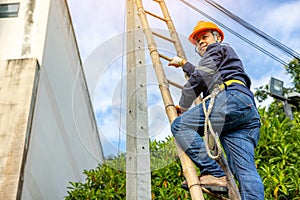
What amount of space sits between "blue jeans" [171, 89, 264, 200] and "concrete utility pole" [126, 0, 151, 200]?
273 millimetres

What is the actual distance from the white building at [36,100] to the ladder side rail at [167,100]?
3.45ft

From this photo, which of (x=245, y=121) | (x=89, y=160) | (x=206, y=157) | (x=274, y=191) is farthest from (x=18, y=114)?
(x=89, y=160)

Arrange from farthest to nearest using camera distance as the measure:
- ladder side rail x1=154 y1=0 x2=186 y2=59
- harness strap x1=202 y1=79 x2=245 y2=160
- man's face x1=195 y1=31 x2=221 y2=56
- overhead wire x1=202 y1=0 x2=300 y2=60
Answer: overhead wire x1=202 y1=0 x2=300 y2=60
ladder side rail x1=154 y1=0 x2=186 y2=59
man's face x1=195 y1=31 x2=221 y2=56
harness strap x1=202 y1=79 x2=245 y2=160

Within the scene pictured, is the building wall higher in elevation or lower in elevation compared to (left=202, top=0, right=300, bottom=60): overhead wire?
lower

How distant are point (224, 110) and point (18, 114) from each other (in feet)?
5.68

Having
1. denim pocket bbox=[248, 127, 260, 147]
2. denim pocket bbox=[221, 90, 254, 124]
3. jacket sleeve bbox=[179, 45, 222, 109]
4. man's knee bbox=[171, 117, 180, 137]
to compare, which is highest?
jacket sleeve bbox=[179, 45, 222, 109]

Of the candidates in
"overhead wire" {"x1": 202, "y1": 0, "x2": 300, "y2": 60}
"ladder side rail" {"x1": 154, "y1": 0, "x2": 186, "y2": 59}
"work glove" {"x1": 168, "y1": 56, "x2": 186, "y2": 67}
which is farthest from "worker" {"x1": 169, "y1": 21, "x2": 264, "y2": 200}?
"overhead wire" {"x1": 202, "y1": 0, "x2": 300, "y2": 60}

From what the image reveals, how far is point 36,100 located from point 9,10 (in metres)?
1.09

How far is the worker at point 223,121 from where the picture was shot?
254 centimetres

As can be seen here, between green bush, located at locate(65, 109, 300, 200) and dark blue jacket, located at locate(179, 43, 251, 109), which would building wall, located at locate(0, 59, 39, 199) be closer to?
green bush, located at locate(65, 109, 300, 200)

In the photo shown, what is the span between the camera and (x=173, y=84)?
3.18 metres

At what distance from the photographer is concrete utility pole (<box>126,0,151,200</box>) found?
267 cm

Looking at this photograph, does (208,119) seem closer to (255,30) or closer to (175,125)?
(175,125)

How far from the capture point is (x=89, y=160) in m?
7.71
